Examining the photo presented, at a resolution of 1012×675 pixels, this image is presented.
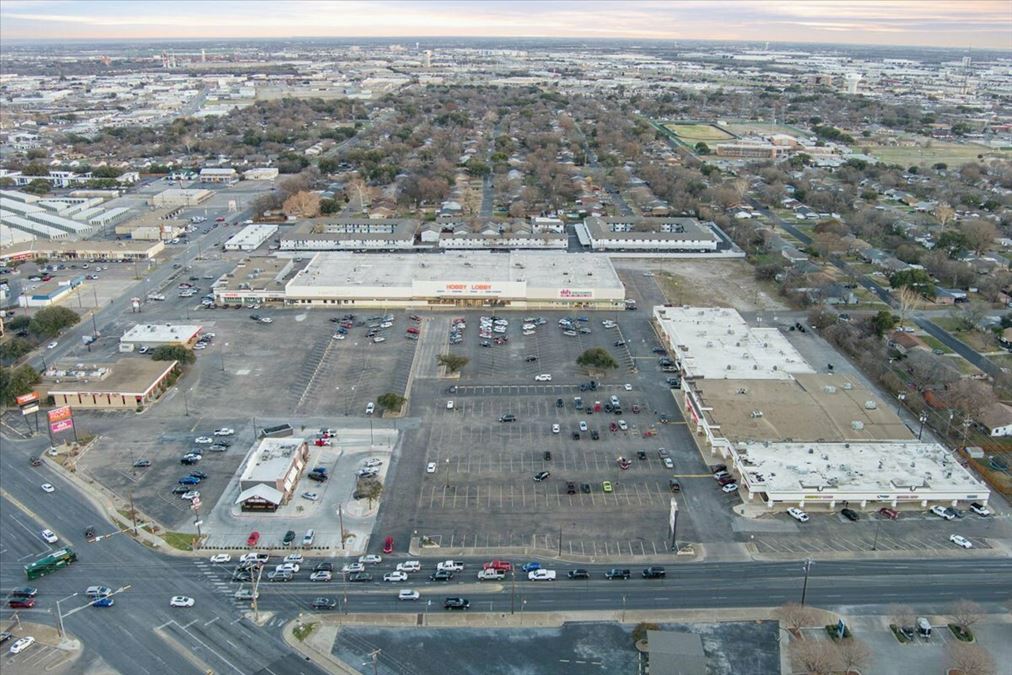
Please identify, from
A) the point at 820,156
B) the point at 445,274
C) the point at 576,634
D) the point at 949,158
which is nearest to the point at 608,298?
the point at 445,274

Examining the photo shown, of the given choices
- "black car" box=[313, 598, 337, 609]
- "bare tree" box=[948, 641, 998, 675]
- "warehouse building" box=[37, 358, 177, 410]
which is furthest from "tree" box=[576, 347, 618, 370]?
"warehouse building" box=[37, 358, 177, 410]

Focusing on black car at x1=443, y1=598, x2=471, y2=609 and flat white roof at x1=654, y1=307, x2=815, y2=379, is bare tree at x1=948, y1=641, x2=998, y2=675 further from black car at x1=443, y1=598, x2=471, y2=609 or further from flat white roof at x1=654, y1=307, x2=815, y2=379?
flat white roof at x1=654, y1=307, x2=815, y2=379

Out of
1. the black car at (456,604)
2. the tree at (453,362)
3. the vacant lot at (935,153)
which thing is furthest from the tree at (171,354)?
the vacant lot at (935,153)

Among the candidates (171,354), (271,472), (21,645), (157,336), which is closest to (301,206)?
(157,336)

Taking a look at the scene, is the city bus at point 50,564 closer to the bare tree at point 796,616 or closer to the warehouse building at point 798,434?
the bare tree at point 796,616

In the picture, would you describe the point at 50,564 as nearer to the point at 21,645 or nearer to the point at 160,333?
the point at 21,645

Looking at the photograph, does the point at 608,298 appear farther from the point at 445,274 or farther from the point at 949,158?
the point at 949,158
